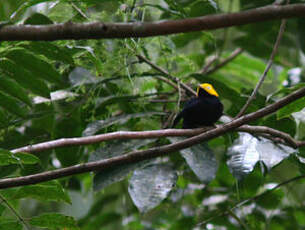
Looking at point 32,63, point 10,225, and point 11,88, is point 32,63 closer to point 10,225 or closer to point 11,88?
point 11,88

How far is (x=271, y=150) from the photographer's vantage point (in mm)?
1986

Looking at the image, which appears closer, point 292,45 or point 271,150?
point 271,150

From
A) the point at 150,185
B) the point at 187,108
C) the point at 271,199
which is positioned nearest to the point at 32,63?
the point at 150,185

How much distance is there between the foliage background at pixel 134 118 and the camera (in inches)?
69.7

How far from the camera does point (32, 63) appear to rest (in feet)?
5.92

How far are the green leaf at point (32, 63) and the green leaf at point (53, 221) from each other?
590mm

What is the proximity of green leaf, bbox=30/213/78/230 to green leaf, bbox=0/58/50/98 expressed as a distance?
1.88 feet

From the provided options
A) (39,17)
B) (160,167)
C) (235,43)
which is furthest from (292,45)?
(39,17)

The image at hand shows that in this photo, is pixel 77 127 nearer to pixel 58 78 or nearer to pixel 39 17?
pixel 58 78

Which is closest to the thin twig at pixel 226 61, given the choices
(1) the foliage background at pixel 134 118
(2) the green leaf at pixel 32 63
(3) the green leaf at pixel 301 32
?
(1) the foliage background at pixel 134 118

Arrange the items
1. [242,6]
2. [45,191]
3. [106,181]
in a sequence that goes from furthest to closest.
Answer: [242,6] → [106,181] → [45,191]

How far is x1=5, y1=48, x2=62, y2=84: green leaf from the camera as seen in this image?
1.76 m

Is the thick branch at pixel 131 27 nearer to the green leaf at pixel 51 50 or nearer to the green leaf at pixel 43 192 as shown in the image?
the green leaf at pixel 51 50

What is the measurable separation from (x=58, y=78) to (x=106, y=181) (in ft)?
1.64
